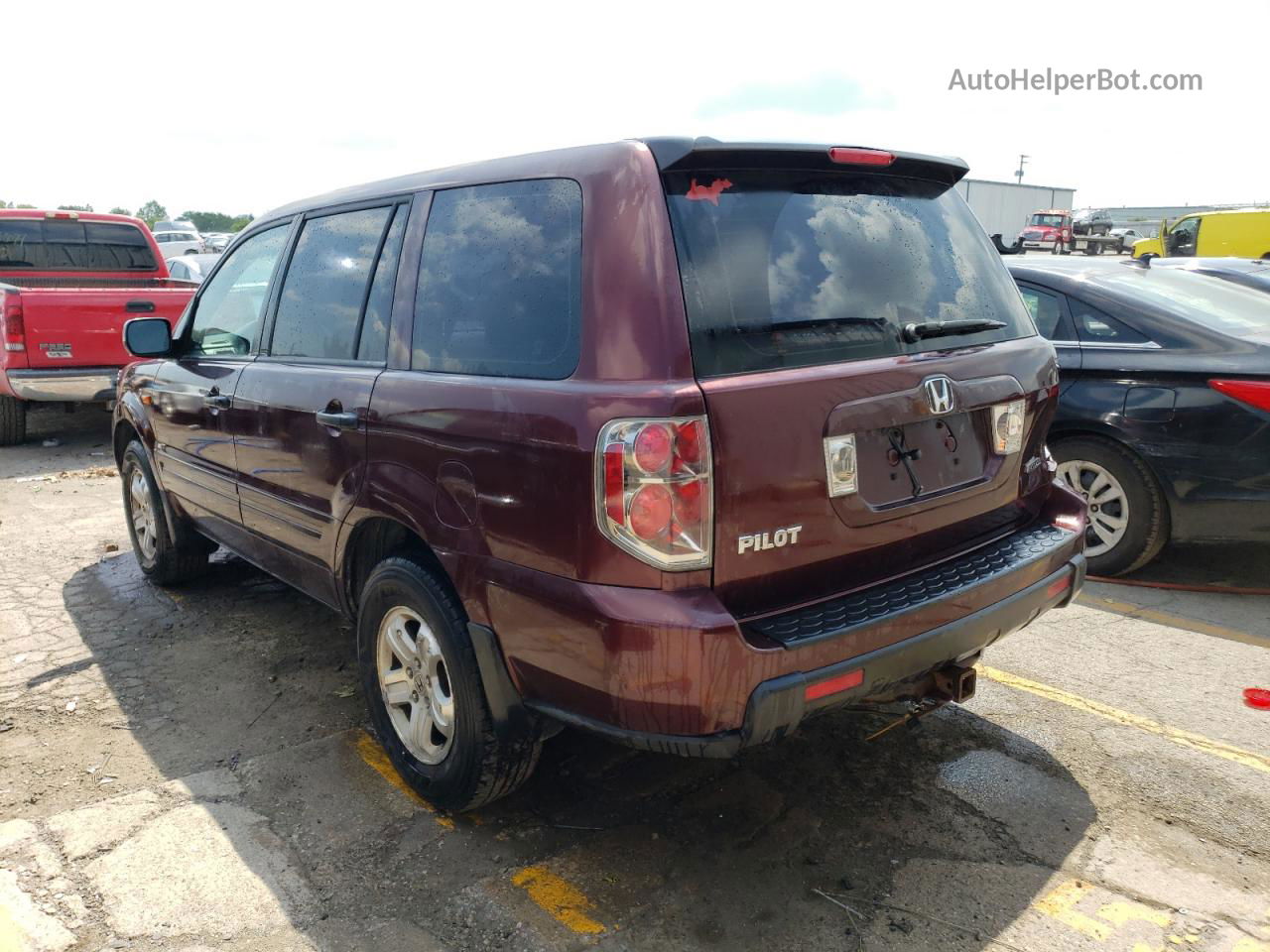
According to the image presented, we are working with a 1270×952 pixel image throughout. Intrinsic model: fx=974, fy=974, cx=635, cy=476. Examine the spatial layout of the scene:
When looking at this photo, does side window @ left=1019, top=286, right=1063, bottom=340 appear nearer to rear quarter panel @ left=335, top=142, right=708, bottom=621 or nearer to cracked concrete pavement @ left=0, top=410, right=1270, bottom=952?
cracked concrete pavement @ left=0, top=410, right=1270, bottom=952

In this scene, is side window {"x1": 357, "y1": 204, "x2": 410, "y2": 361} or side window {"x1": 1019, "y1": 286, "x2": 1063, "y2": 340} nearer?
side window {"x1": 357, "y1": 204, "x2": 410, "y2": 361}

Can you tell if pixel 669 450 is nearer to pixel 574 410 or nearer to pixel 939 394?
pixel 574 410

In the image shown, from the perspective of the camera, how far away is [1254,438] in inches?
181

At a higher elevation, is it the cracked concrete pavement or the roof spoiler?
the roof spoiler

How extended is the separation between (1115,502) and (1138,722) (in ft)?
5.88

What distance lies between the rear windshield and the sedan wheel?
1011 cm

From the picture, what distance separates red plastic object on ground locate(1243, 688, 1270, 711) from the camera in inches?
147

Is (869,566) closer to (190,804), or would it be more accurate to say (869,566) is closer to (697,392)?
(697,392)

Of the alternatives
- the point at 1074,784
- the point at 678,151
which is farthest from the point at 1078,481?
the point at 678,151

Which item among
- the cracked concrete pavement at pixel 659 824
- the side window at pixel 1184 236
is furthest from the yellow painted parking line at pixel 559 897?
the side window at pixel 1184 236

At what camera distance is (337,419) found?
3.25 metres

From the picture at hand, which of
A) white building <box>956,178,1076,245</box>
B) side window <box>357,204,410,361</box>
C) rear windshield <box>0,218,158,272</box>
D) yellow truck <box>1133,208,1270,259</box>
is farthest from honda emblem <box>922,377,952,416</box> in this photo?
white building <box>956,178,1076,245</box>

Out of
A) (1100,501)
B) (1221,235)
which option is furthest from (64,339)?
(1221,235)

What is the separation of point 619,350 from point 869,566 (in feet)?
3.04
